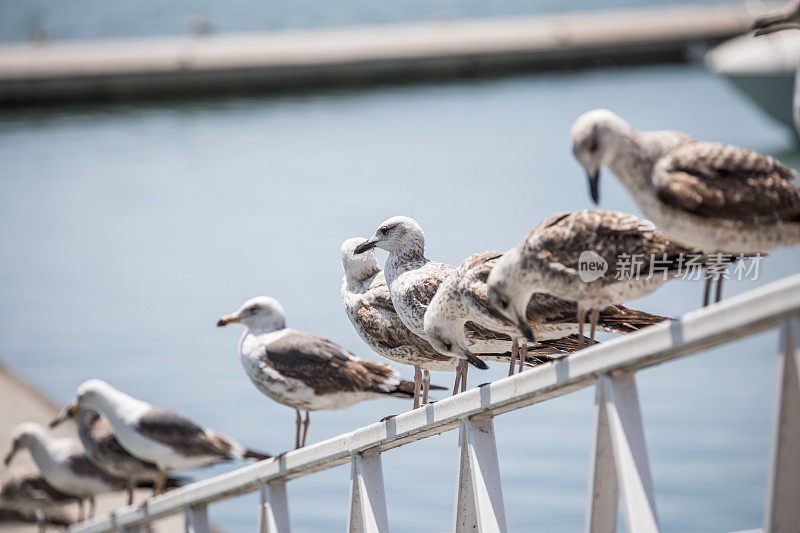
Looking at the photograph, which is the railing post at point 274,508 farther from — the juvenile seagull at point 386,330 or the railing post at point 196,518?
the juvenile seagull at point 386,330

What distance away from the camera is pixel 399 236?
488 cm

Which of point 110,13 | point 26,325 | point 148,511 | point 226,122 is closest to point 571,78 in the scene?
point 226,122

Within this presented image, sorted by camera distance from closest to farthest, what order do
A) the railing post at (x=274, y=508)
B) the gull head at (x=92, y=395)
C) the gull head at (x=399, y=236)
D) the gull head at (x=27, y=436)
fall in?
the gull head at (x=399, y=236)
the railing post at (x=274, y=508)
the gull head at (x=92, y=395)
the gull head at (x=27, y=436)

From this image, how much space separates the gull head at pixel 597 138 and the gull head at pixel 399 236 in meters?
1.70

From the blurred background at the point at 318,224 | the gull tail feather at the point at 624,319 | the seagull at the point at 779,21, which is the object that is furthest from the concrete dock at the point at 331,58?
the gull tail feather at the point at 624,319

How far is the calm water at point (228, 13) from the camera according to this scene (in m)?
38.2

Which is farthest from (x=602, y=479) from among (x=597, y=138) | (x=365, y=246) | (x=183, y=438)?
(x=183, y=438)

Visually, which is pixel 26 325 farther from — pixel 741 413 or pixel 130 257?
pixel 741 413

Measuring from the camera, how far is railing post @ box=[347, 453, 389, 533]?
4.52 m

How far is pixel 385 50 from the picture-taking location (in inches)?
1165

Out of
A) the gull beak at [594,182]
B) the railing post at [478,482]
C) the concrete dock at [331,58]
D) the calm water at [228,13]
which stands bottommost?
the railing post at [478,482]

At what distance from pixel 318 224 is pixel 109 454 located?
1338 centimetres

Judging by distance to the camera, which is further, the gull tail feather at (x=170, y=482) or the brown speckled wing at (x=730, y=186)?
the gull tail feather at (x=170, y=482)

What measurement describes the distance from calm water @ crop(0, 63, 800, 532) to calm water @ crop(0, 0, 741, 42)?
8971 millimetres
